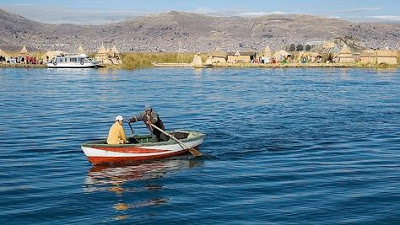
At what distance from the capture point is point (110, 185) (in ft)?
56.5

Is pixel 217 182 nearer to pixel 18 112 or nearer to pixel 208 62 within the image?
pixel 18 112

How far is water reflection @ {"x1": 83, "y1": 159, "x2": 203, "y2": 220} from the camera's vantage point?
605 inches

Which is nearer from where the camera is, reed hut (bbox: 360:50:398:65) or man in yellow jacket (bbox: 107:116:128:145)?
man in yellow jacket (bbox: 107:116:128:145)

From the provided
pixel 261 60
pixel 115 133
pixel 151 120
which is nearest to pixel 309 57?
pixel 261 60

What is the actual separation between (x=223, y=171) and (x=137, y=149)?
10.3 feet

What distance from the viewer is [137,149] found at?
20.0m

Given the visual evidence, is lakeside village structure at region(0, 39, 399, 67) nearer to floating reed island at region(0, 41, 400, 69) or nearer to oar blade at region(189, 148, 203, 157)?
floating reed island at region(0, 41, 400, 69)

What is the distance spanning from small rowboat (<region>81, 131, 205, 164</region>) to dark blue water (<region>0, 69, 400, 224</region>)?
0.39 meters

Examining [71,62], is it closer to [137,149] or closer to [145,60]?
[145,60]

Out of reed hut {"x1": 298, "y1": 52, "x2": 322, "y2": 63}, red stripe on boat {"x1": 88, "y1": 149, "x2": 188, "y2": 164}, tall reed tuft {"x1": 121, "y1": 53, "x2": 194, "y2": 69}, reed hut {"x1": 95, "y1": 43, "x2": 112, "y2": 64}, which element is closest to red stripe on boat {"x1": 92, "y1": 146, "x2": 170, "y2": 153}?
red stripe on boat {"x1": 88, "y1": 149, "x2": 188, "y2": 164}

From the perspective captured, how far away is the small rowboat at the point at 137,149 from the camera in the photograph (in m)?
19.4

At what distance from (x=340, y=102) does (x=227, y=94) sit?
34.7 feet

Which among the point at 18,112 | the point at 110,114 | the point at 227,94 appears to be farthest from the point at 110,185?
the point at 227,94

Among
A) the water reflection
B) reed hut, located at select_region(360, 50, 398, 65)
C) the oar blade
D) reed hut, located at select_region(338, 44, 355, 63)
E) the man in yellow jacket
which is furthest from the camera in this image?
reed hut, located at select_region(338, 44, 355, 63)
